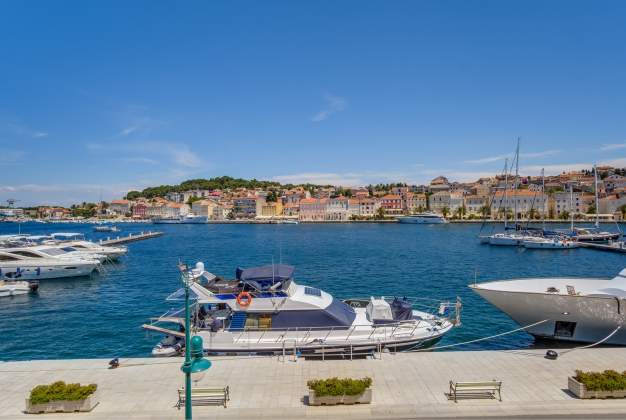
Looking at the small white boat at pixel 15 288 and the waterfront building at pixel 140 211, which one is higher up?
the waterfront building at pixel 140 211

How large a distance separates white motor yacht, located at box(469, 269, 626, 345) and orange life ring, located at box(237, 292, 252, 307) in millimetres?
8652

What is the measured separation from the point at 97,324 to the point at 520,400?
67.4ft

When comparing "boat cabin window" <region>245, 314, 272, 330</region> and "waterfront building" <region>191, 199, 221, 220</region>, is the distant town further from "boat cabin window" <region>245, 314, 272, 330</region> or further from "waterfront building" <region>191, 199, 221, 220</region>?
"boat cabin window" <region>245, 314, 272, 330</region>

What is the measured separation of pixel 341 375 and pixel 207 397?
359cm

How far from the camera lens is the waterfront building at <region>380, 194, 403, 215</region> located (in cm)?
15938

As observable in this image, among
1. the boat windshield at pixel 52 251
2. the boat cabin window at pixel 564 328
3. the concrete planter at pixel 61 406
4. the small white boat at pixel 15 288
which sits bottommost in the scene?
the small white boat at pixel 15 288

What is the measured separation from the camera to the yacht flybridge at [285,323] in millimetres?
14367

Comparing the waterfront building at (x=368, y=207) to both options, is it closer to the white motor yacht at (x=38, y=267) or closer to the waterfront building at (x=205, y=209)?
the waterfront building at (x=205, y=209)

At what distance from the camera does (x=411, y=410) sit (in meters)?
9.34

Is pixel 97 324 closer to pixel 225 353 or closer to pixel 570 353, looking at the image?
pixel 225 353

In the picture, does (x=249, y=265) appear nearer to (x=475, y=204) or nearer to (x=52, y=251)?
(x=52, y=251)

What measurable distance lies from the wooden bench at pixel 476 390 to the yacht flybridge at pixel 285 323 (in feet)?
13.0

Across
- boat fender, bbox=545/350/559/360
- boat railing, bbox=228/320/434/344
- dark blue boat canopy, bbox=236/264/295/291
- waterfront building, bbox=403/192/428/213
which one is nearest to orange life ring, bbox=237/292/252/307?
dark blue boat canopy, bbox=236/264/295/291

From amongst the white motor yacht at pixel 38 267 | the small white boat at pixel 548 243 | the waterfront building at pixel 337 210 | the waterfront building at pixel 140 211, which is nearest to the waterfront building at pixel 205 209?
the waterfront building at pixel 140 211
